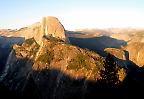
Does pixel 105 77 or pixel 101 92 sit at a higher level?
pixel 105 77

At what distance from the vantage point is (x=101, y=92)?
127625 mm

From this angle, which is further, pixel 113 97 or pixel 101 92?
pixel 113 97

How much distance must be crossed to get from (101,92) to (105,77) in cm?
1777

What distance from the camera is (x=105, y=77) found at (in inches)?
4377

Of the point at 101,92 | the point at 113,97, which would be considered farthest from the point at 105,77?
the point at 113,97

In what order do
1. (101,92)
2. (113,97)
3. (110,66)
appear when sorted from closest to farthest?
(110,66)
(101,92)
(113,97)

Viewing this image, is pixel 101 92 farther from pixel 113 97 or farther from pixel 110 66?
pixel 110 66

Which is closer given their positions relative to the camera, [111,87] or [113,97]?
[111,87]

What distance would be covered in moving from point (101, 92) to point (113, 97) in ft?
34.4

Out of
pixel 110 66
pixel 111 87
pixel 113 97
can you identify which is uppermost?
pixel 110 66

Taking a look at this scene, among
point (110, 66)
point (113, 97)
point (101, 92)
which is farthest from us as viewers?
point (113, 97)

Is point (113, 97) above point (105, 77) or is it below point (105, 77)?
below

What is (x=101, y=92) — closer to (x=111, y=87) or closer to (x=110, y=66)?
(x=111, y=87)

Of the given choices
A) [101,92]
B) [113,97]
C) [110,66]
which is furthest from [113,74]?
[113,97]
